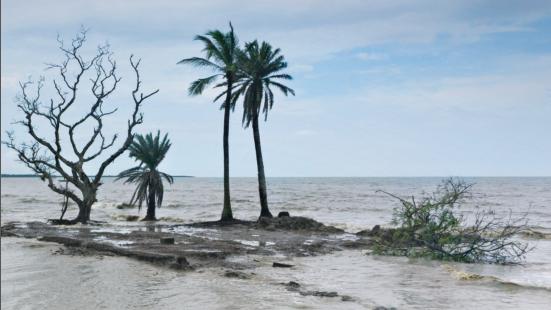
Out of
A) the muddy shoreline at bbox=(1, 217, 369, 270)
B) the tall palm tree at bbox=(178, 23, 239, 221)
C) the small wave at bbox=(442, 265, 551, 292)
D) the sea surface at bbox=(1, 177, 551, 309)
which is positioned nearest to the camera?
the sea surface at bbox=(1, 177, 551, 309)

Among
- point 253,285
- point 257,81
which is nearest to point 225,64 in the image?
point 257,81

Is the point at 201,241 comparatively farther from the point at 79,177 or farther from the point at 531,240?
the point at 531,240

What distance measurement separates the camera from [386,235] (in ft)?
71.8

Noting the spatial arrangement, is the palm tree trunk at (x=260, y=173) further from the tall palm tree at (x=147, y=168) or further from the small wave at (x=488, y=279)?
the small wave at (x=488, y=279)

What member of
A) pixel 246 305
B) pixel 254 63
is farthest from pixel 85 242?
pixel 254 63

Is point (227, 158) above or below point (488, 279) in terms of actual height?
above

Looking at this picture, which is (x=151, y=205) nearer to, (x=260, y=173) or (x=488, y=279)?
(x=260, y=173)

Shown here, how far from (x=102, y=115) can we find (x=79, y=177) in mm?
3719

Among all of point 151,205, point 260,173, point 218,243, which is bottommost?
point 218,243

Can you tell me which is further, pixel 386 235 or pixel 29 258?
pixel 386 235

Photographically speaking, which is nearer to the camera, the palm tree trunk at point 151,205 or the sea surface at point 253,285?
the sea surface at point 253,285

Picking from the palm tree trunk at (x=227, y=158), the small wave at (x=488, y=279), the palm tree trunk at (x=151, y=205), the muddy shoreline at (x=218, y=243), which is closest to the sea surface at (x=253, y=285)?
the small wave at (x=488, y=279)

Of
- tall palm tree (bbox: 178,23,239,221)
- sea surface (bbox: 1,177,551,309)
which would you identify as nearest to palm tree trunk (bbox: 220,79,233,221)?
tall palm tree (bbox: 178,23,239,221)

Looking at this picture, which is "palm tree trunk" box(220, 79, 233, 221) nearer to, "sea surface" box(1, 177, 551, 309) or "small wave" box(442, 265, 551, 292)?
"sea surface" box(1, 177, 551, 309)
